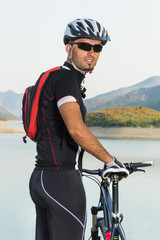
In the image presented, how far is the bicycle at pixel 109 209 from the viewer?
3217 mm

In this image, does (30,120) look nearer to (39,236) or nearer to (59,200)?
(59,200)

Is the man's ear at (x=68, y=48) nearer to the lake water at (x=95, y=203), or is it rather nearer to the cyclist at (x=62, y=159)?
the cyclist at (x=62, y=159)

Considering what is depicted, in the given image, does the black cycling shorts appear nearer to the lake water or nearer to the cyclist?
the cyclist

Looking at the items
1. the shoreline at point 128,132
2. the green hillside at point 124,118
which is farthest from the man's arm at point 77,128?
the green hillside at point 124,118

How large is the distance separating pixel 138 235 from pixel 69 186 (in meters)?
4.64

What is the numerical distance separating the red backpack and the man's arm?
24cm

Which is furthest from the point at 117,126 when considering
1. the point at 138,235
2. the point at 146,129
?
the point at 138,235

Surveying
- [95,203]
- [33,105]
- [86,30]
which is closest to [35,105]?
[33,105]

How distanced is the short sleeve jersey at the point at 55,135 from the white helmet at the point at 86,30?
0.29 meters

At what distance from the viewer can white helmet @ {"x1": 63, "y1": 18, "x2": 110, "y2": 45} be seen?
9.67 feet

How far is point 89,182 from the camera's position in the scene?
1323 cm

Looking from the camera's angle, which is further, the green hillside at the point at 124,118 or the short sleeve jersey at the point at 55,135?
the green hillside at the point at 124,118

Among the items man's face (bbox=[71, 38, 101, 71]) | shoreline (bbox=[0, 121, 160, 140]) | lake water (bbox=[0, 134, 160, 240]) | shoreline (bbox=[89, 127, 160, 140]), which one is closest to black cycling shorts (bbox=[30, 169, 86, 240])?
man's face (bbox=[71, 38, 101, 71])

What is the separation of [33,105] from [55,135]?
9.5 inches
